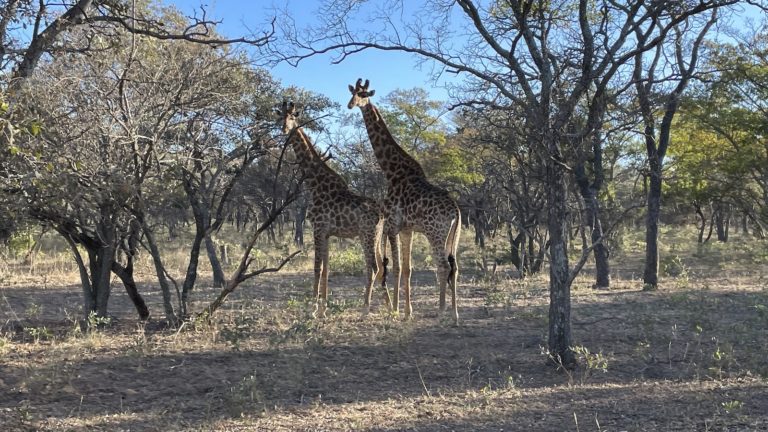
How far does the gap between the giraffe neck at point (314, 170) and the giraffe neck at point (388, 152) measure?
2.48 feet

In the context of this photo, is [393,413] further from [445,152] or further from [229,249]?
[229,249]

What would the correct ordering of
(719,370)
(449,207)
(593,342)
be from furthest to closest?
1. (449,207)
2. (593,342)
3. (719,370)

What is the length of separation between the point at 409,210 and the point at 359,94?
75.8 inches

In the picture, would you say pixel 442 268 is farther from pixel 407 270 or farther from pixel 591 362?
pixel 591 362

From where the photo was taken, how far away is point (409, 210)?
28.9 ft

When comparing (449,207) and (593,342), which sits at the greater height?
(449,207)

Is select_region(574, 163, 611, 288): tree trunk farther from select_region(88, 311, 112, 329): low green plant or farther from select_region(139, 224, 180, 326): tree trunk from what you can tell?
select_region(88, 311, 112, 329): low green plant

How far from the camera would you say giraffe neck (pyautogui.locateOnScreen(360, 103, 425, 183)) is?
30.3 ft

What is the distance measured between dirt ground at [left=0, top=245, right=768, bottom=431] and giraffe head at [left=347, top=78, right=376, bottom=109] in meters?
3.08

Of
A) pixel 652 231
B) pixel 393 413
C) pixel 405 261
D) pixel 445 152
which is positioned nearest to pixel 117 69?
pixel 405 261

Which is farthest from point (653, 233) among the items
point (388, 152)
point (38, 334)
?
point (38, 334)

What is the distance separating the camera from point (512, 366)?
6.06 m

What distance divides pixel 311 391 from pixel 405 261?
4.06 m

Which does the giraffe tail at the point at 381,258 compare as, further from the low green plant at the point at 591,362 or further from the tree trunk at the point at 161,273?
the low green plant at the point at 591,362
